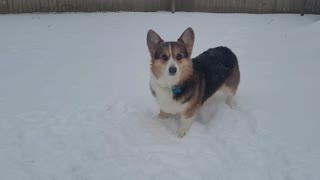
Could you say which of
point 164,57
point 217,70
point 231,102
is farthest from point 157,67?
point 231,102

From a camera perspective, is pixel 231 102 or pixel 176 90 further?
pixel 231 102

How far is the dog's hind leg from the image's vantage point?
387 centimetres

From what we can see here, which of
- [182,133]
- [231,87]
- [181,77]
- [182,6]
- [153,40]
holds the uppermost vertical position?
[153,40]

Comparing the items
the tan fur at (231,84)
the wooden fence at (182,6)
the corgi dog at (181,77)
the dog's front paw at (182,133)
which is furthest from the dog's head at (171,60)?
the wooden fence at (182,6)

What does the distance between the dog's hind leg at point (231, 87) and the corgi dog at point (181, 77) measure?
10 centimetres

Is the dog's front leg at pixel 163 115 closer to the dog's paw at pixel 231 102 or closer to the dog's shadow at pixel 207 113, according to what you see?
the dog's shadow at pixel 207 113

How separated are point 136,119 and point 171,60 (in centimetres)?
84

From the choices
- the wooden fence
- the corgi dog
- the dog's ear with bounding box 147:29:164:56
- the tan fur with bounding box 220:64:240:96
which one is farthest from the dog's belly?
the wooden fence

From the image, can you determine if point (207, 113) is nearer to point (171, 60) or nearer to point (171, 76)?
point (171, 76)

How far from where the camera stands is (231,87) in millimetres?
3887

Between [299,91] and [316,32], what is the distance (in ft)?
9.27

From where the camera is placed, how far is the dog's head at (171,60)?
3.15 meters

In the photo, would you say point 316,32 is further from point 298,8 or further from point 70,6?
point 70,6

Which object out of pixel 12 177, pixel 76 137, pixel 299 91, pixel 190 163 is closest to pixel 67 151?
pixel 76 137
